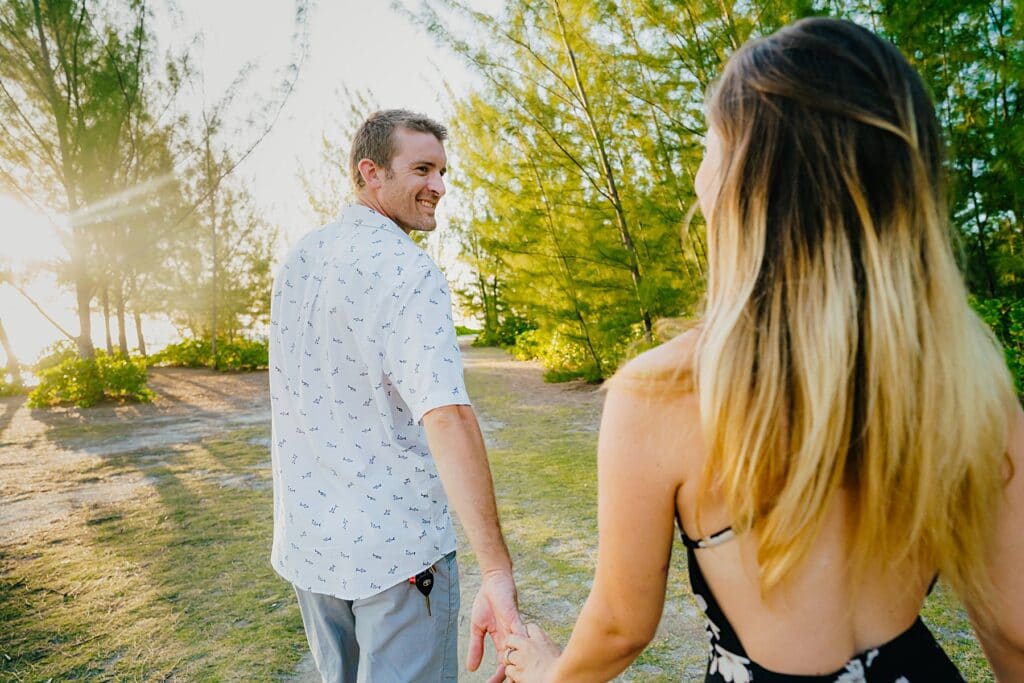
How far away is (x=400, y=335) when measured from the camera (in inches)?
61.8

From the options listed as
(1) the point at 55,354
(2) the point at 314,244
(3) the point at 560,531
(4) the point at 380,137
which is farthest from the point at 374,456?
(1) the point at 55,354

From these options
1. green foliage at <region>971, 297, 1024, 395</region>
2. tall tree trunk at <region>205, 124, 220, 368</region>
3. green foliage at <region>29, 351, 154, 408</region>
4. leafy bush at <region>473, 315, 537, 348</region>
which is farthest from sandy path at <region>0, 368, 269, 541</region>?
leafy bush at <region>473, 315, 537, 348</region>

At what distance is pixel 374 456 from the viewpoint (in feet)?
5.33

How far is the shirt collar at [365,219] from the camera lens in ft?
5.76

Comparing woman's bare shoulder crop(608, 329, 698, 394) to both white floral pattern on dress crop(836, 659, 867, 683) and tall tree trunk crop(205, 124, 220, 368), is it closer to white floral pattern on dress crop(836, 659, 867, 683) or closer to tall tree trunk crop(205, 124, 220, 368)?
white floral pattern on dress crop(836, 659, 867, 683)

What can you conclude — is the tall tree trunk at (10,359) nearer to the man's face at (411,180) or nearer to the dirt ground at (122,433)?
the dirt ground at (122,433)

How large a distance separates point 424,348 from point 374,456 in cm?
33

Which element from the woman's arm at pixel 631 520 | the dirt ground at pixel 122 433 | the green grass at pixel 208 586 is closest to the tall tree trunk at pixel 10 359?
the dirt ground at pixel 122 433

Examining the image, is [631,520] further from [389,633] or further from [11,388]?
[11,388]

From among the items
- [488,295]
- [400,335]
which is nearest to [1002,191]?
[400,335]

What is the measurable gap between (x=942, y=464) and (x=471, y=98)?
37.8 ft

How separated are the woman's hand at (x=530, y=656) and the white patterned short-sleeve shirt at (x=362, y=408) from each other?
16.4 inches

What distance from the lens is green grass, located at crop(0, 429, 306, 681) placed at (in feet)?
9.87

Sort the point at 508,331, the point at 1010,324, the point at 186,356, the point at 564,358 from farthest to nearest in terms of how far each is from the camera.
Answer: the point at 508,331 → the point at 186,356 → the point at 564,358 → the point at 1010,324
